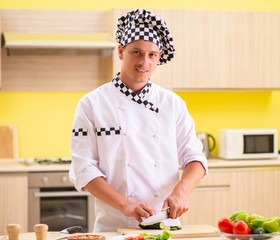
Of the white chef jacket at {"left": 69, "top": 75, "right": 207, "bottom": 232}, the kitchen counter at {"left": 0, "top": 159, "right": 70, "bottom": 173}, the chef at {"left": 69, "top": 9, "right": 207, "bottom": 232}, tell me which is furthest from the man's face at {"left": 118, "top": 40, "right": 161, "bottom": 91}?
the kitchen counter at {"left": 0, "top": 159, "right": 70, "bottom": 173}

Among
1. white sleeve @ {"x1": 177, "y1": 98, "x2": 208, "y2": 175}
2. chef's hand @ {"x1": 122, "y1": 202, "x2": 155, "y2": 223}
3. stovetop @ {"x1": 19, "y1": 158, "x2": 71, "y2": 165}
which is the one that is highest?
white sleeve @ {"x1": 177, "y1": 98, "x2": 208, "y2": 175}

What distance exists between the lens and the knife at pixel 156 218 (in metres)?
2.64

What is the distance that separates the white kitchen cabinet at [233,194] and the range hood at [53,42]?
1.30 metres

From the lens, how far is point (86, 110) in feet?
9.33

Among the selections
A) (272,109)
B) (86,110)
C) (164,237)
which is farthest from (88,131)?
(272,109)

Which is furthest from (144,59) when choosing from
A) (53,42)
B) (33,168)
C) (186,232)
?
(53,42)

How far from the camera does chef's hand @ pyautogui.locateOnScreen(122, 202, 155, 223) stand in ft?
8.66

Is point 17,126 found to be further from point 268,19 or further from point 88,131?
point 88,131

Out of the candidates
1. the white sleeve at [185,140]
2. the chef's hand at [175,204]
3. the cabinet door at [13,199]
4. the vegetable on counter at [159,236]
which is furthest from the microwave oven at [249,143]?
the vegetable on counter at [159,236]

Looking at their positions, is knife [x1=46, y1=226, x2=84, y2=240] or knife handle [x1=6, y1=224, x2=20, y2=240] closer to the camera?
knife handle [x1=6, y1=224, x2=20, y2=240]

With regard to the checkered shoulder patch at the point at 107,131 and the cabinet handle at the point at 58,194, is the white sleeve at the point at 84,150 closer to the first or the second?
the checkered shoulder patch at the point at 107,131

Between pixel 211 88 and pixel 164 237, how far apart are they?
3.22 meters

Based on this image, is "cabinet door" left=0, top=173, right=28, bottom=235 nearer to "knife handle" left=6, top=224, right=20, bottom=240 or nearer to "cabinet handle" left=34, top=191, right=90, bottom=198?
"cabinet handle" left=34, top=191, right=90, bottom=198

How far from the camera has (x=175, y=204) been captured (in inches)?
107
